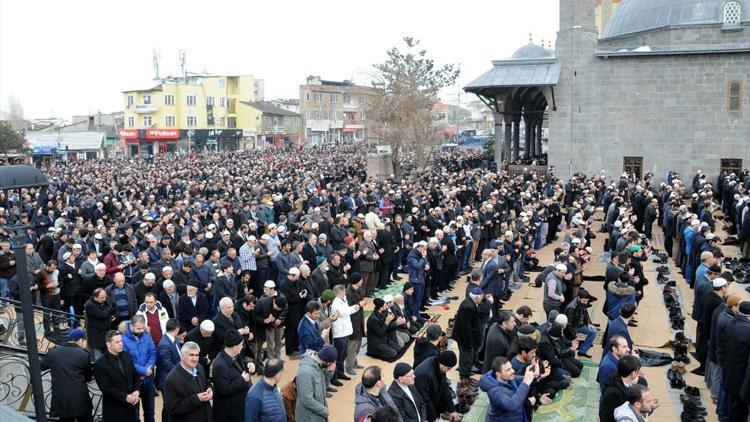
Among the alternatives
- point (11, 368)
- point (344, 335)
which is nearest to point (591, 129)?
point (344, 335)

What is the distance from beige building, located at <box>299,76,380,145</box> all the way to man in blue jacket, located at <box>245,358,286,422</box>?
79832 mm

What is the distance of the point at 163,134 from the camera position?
6850cm

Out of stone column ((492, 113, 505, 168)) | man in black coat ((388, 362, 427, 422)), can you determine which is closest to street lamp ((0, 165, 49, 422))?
man in black coat ((388, 362, 427, 422))

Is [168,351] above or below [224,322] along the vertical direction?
below

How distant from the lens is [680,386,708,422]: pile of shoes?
29.0ft

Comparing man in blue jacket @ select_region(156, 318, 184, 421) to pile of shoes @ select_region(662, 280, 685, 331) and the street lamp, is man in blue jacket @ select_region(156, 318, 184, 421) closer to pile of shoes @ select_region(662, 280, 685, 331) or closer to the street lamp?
the street lamp

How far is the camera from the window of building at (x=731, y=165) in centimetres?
3075

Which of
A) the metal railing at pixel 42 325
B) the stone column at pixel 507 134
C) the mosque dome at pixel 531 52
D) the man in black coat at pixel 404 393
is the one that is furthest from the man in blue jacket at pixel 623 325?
the mosque dome at pixel 531 52

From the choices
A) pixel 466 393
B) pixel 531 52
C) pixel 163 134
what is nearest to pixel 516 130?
pixel 531 52

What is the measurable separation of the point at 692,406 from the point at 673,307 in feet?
15.6

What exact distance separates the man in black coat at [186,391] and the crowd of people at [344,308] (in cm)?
2

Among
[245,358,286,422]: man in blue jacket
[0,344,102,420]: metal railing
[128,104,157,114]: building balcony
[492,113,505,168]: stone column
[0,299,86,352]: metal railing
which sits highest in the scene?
[128,104,157,114]: building balcony

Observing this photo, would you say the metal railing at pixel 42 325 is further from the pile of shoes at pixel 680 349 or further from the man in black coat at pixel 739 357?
the pile of shoes at pixel 680 349

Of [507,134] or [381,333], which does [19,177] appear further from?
[507,134]
